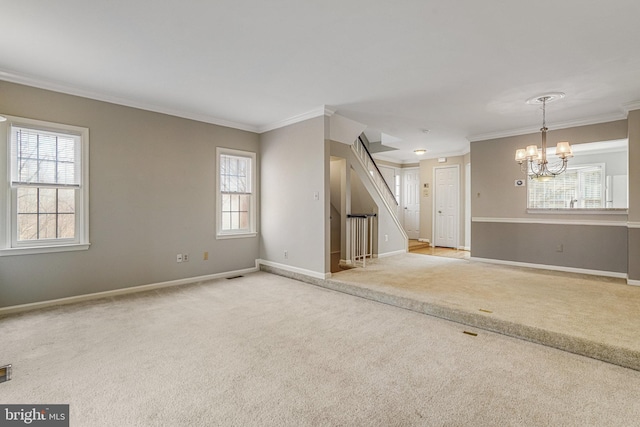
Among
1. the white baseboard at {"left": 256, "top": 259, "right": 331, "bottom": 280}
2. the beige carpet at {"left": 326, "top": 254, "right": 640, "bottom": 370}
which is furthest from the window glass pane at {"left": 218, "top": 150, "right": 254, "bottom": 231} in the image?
the beige carpet at {"left": 326, "top": 254, "right": 640, "bottom": 370}

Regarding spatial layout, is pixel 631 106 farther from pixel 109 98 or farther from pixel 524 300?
pixel 109 98

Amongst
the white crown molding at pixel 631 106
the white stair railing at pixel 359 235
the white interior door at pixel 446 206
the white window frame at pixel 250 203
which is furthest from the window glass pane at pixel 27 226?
the white interior door at pixel 446 206

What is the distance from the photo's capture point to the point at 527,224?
5598mm

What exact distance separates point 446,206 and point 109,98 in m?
7.50

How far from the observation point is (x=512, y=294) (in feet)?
12.7

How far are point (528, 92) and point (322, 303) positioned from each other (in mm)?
3678

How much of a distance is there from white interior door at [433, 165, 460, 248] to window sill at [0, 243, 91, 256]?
7585 millimetres

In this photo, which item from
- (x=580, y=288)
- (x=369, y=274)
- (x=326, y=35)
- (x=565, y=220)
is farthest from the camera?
(x=565, y=220)

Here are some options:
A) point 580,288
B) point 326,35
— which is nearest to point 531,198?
point 580,288

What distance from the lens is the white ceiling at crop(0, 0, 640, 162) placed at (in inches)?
91.4

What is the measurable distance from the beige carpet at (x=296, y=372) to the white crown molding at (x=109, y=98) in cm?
264

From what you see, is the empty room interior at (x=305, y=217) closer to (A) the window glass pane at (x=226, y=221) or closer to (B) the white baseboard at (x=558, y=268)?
(B) the white baseboard at (x=558, y=268)

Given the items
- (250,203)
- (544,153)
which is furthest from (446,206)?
(250,203)

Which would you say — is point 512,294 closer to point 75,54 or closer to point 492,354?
point 492,354
